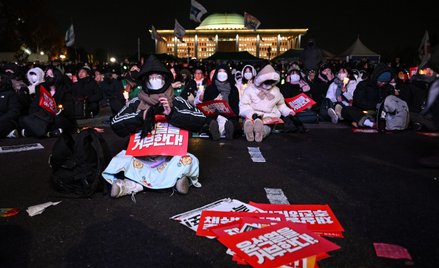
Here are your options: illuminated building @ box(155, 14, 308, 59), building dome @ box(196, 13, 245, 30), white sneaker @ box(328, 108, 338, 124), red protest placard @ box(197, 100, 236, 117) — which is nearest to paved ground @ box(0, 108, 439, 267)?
red protest placard @ box(197, 100, 236, 117)

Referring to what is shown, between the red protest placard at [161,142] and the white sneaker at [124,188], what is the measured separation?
0.99ft

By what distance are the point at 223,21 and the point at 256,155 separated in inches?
3880

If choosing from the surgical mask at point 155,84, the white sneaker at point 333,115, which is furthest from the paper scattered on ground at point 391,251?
the white sneaker at point 333,115

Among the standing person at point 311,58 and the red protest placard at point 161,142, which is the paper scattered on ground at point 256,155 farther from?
the standing person at point 311,58

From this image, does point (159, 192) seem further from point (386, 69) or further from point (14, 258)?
point (386, 69)

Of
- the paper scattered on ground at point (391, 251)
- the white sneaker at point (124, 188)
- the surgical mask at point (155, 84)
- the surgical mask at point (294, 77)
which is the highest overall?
the surgical mask at point (294, 77)

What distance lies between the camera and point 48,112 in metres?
7.25

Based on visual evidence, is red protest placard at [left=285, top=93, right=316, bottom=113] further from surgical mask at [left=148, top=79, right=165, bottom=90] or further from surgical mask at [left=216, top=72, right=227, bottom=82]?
surgical mask at [left=148, top=79, right=165, bottom=90]

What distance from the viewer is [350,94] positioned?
982 centimetres

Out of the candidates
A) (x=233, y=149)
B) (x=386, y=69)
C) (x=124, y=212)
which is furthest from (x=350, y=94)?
(x=124, y=212)

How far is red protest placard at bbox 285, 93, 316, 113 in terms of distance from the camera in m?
7.14

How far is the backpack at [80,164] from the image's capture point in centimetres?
383

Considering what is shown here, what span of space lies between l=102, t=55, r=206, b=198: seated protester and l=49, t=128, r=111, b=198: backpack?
130mm

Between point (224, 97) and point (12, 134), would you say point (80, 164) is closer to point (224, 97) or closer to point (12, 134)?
point (12, 134)
